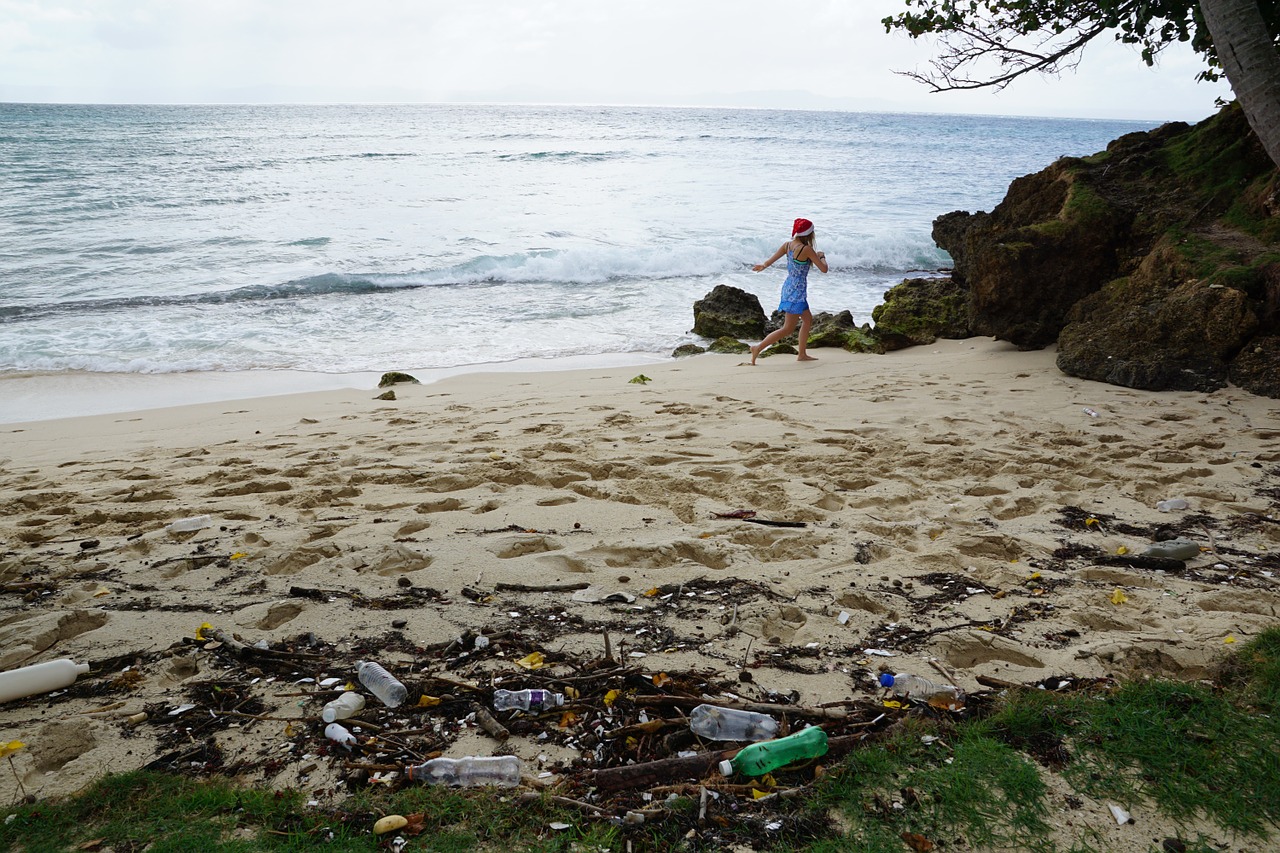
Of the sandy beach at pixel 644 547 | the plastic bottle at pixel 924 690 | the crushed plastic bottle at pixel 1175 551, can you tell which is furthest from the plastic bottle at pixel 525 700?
the crushed plastic bottle at pixel 1175 551

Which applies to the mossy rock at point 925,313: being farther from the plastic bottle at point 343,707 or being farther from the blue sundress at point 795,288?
the plastic bottle at point 343,707

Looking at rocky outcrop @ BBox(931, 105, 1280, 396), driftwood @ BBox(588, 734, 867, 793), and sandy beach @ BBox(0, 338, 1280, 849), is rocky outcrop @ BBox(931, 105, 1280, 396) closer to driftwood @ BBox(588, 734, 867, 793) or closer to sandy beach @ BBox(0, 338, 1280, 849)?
sandy beach @ BBox(0, 338, 1280, 849)

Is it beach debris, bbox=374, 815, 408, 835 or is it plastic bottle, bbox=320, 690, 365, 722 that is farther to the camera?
plastic bottle, bbox=320, 690, 365, 722

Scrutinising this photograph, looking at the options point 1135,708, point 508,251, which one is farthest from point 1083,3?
point 508,251

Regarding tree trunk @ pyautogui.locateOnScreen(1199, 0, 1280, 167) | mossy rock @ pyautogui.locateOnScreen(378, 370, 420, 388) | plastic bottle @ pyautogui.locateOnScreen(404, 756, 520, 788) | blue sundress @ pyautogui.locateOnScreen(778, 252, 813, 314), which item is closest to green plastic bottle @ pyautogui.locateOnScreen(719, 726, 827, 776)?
plastic bottle @ pyautogui.locateOnScreen(404, 756, 520, 788)

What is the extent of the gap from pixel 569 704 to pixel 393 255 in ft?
48.4

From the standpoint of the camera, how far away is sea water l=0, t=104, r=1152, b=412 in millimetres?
9953

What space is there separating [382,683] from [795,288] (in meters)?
7.03

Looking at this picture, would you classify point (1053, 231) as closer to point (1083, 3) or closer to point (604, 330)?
point (1083, 3)

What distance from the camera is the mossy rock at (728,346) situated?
967 centimetres

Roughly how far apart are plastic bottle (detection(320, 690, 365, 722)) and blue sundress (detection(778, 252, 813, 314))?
23.0ft

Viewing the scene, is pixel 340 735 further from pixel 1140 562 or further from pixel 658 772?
pixel 1140 562

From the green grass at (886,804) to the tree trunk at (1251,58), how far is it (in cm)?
305

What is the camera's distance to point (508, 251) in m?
16.2
